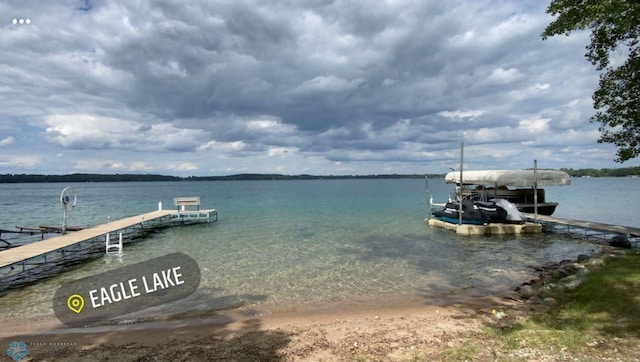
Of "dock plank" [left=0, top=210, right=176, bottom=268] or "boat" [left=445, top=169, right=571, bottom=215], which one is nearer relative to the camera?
"dock plank" [left=0, top=210, right=176, bottom=268]

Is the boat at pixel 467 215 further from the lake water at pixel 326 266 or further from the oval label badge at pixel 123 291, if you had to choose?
the oval label badge at pixel 123 291

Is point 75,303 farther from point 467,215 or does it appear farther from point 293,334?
point 467,215

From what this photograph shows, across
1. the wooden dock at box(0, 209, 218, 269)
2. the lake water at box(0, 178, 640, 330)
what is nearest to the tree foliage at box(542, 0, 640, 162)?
the lake water at box(0, 178, 640, 330)

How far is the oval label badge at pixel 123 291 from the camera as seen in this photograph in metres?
8.71

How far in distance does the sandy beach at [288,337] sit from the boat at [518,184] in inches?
580

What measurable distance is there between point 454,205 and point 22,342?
22.5 meters

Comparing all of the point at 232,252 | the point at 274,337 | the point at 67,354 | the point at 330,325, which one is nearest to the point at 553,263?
the point at 330,325

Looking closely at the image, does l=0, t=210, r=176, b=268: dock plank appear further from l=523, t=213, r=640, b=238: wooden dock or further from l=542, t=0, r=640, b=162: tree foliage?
l=523, t=213, r=640, b=238: wooden dock

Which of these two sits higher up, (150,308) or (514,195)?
(514,195)

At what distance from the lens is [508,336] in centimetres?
548

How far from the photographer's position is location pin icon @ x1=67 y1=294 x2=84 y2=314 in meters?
9.04

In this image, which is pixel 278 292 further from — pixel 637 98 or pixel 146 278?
pixel 637 98

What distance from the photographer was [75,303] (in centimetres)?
961

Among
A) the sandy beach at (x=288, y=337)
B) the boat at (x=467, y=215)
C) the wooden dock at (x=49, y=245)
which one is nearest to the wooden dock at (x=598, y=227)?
the boat at (x=467, y=215)
